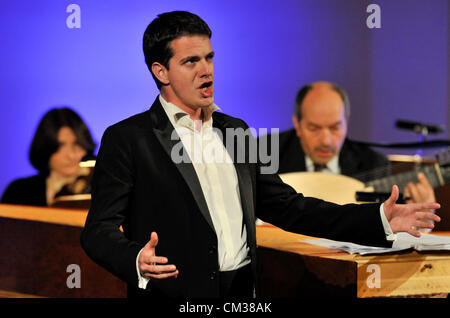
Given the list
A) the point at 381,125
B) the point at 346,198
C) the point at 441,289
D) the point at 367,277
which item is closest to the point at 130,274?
the point at 367,277

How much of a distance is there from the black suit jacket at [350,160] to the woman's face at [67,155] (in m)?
1.24

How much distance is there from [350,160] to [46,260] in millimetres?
2317

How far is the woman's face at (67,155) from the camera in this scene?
4.11 m

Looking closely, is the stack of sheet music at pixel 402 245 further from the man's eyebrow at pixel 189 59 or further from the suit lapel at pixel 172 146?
the man's eyebrow at pixel 189 59

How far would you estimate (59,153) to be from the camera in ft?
13.6

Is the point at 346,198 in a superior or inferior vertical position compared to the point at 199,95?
inferior

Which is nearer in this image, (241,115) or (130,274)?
(130,274)

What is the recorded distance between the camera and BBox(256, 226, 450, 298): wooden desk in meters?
1.75

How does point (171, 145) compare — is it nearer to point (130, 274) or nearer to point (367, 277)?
point (130, 274)

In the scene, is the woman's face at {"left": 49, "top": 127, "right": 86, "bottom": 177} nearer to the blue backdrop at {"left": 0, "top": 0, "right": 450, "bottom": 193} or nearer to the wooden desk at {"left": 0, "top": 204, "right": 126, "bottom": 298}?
the blue backdrop at {"left": 0, "top": 0, "right": 450, "bottom": 193}

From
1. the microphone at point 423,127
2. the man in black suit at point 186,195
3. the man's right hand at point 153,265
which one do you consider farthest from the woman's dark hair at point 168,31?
the microphone at point 423,127

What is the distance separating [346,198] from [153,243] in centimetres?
153

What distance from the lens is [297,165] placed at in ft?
13.4

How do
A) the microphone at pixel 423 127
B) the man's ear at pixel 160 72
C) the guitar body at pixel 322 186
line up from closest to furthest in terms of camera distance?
the man's ear at pixel 160 72, the guitar body at pixel 322 186, the microphone at pixel 423 127
